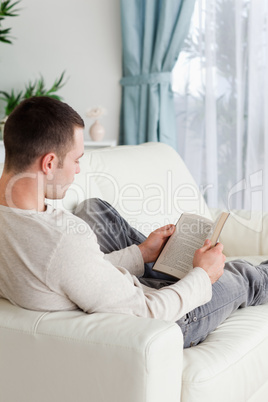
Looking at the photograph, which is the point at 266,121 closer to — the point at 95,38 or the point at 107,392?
the point at 95,38

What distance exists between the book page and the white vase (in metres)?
2.05

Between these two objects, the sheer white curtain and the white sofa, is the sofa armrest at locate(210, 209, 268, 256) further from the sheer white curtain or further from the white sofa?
the sheer white curtain

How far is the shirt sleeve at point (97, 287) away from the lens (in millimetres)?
1248

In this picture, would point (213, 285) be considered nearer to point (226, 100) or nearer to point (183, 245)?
point (183, 245)

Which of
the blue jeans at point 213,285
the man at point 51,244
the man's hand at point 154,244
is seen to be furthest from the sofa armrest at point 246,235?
the man at point 51,244

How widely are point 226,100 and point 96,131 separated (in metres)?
0.84

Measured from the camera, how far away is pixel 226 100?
11.5 feet

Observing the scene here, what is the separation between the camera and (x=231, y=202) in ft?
11.6

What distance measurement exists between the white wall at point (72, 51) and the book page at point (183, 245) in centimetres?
236

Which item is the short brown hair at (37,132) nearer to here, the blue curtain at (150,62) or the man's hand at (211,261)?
the man's hand at (211,261)

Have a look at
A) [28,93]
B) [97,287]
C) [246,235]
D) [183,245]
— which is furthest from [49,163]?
[28,93]

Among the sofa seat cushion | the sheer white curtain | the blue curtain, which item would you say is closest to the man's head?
the sofa seat cushion

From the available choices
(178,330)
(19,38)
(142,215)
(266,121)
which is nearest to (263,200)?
(266,121)

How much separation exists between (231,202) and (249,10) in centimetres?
112
